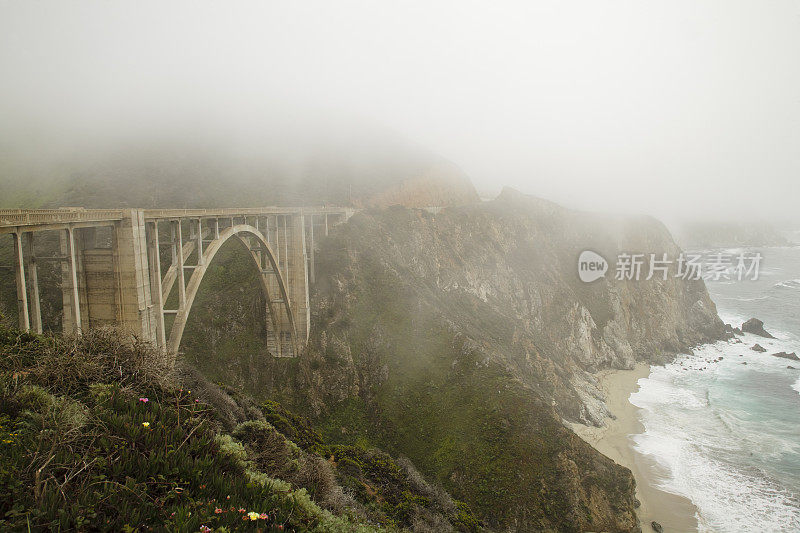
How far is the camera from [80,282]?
50.1 ft

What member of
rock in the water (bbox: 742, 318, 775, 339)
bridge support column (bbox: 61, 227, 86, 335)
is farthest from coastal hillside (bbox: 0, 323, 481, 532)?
rock in the water (bbox: 742, 318, 775, 339)

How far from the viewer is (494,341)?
135 ft

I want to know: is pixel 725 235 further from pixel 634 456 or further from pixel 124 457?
pixel 124 457

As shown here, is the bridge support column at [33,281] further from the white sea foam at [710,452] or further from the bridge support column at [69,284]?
the white sea foam at [710,452]

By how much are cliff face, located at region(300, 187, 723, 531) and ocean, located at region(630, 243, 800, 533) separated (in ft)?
16.5

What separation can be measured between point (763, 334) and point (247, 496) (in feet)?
285

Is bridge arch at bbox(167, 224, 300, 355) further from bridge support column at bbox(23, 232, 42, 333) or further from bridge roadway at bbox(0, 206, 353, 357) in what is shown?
bridge support column at bbox(23, 232, 42, 333)

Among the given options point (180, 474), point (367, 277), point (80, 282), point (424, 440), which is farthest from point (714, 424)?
point (80, 282)

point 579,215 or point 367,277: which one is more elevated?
point 579,215

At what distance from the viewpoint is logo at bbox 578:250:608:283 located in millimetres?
65062

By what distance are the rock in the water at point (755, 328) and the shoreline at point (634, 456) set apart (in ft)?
112

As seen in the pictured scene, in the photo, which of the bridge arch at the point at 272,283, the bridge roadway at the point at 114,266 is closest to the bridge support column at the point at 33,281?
the bridge roadway at the point at 114,266

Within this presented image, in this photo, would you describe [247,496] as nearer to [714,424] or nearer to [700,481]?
[700,481]

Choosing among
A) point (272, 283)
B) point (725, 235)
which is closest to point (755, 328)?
point (272, 283)
